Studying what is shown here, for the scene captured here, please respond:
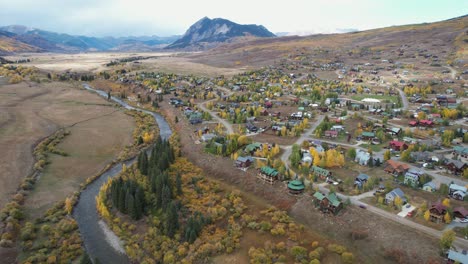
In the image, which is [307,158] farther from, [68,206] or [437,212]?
[68,206]

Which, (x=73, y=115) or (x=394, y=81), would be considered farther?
(x=394, y=81)

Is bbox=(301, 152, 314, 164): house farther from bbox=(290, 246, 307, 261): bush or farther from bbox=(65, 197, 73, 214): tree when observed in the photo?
bbox=(65, 197, 73, 214): tree

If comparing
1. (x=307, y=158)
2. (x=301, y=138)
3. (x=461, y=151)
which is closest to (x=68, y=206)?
(x=307, y=158)

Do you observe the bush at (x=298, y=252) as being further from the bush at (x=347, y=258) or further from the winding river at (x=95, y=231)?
the winding river at (x=95, y=231)

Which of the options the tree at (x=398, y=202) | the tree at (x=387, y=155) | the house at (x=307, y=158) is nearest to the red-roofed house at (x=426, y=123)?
the tree at (x=387, y=155)

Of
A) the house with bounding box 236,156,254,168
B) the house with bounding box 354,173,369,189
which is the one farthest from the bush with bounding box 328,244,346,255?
the house with bounding box 236,156,254,168

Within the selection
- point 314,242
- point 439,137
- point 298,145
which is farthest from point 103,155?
point 439,137

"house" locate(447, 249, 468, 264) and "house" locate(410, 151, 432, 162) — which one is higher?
"house" locate(410, 151, 432, 162)

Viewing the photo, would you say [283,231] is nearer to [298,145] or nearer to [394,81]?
[298,145]
